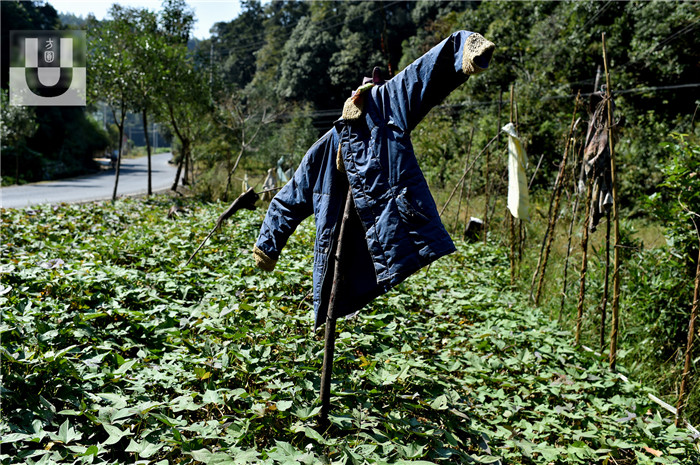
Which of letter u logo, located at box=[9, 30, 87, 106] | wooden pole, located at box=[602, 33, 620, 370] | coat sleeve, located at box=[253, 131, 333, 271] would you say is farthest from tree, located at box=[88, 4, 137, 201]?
wooden pole, located at box=[602, 33, 620, 370]

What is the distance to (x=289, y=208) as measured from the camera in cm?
221

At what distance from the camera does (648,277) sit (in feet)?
12.6

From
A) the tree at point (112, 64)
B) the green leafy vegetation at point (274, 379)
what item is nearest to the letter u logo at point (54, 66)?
the tree at point (112, 64)

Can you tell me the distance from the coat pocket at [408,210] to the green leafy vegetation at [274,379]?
97 cm

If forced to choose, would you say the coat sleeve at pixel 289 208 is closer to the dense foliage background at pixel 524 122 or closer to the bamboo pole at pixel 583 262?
the dense foliage background at pixel 524 122

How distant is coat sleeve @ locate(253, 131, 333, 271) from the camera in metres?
2.17

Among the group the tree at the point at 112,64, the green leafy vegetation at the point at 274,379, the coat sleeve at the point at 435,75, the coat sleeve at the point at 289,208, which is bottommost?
the green leafy vegetation at the point at 274,379

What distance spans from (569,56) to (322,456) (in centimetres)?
1533

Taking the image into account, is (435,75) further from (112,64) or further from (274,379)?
(112,64)

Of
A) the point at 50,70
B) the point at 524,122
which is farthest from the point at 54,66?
the point at 524,122

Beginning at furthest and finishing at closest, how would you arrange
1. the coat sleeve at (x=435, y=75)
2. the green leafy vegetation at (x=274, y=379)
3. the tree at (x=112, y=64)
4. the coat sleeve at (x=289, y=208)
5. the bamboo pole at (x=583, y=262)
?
the tree at (x=112, y=64)
the bamboo pole at (x=583, y=262)
the coat sleeve at (x=289, y=208)
the green leafy vegetation at (x=274, y=379)
the coat sleeve at (x=435, y=75)

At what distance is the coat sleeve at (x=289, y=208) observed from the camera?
2.17 metres

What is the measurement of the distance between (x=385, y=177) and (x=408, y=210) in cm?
18

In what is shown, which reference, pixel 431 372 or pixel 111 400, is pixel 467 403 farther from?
pixel 111 400
